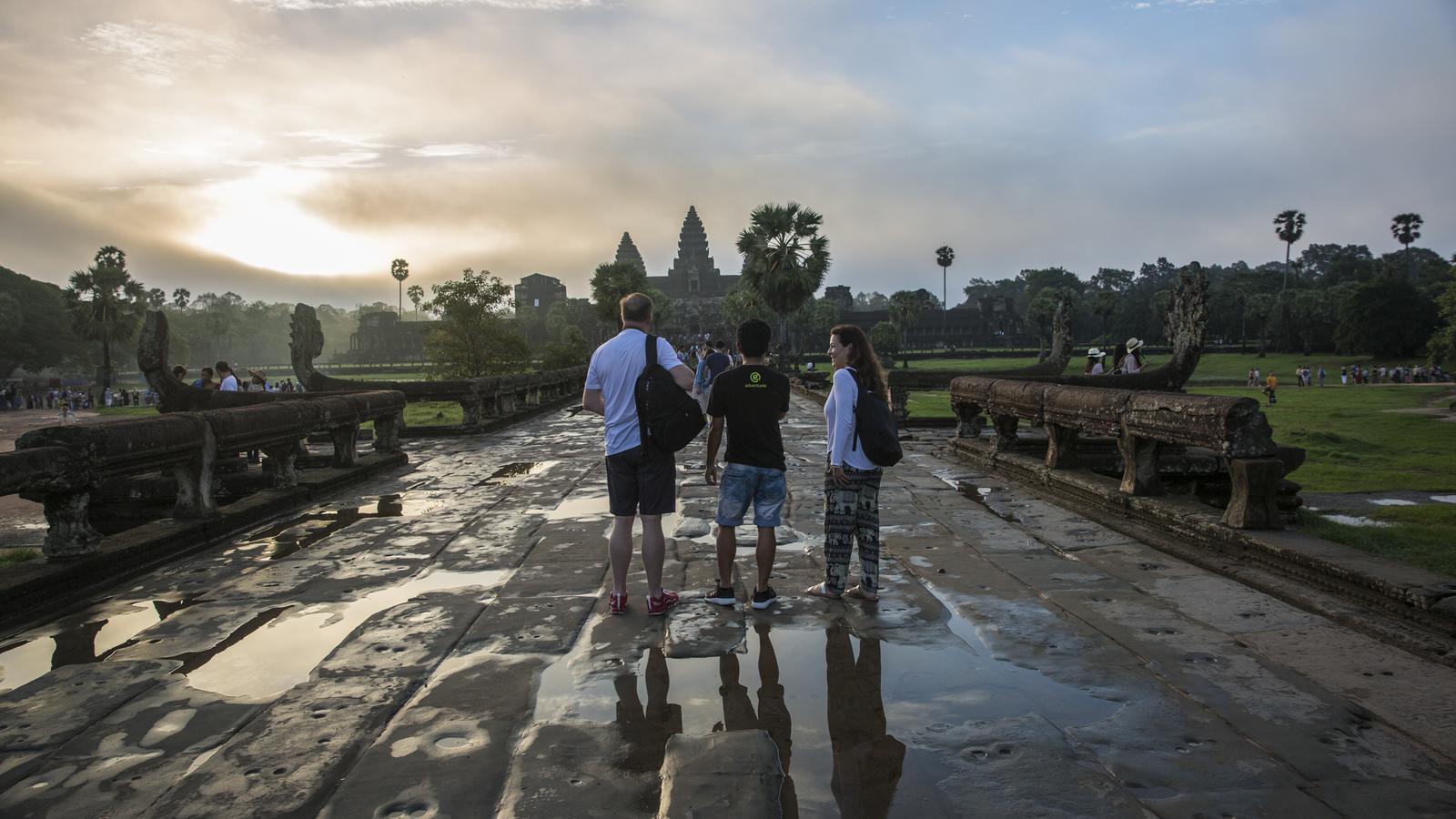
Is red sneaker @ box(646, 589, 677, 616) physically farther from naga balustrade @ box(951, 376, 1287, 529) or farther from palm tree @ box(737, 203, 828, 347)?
palm tree @ box(737, 203, 828, 347)

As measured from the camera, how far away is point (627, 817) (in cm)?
246

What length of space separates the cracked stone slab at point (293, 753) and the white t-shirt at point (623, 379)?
1.57m

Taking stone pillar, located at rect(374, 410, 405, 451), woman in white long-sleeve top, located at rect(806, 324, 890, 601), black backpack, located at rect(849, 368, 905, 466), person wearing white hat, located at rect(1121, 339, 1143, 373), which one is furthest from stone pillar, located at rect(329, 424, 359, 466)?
person wearing white hat, located at rect(1121, 339, 1143, 373)

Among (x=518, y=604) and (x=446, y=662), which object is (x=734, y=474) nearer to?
(x=518, y=604)

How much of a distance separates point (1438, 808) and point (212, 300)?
224 meters

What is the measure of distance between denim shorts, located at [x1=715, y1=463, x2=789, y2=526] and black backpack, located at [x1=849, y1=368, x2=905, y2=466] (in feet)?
1.57

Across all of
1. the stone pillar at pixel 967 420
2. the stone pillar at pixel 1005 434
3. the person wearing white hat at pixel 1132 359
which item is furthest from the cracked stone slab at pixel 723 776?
the stone pillar at pixel 967 420

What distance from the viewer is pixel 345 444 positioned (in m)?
9.69

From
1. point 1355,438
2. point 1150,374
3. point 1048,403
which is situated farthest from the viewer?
point 1355,438

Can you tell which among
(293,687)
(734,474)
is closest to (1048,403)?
(734,474)

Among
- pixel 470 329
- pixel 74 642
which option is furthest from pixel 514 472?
pixel 470 329

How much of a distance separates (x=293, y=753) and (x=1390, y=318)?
73.6 m

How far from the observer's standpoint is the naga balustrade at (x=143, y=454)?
16.6ft

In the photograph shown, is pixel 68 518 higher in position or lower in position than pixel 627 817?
higher
